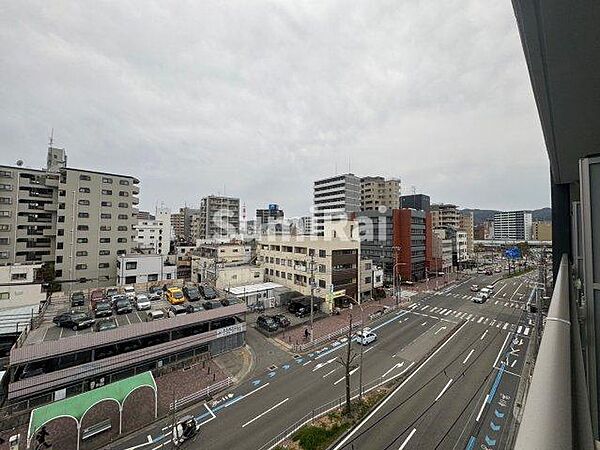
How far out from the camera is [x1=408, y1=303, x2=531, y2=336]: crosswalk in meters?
23.7

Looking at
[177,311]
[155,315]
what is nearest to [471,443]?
[177,311]

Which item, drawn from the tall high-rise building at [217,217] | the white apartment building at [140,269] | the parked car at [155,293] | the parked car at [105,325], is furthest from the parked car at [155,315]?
the tall high-rise building at [217,217]

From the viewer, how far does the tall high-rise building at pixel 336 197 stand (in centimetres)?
6212

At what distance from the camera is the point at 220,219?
242 feet

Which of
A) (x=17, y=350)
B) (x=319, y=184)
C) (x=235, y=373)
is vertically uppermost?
(x=319, y=184)

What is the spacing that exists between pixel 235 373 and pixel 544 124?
700 inches

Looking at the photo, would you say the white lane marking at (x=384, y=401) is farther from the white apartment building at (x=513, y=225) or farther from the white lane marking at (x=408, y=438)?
the white apartment building at (x=513, y=225)

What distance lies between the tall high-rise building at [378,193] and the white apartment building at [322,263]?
34.6 metres

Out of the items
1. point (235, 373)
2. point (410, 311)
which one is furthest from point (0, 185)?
point (410, 311)

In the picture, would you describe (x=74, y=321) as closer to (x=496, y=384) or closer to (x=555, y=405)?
(x=555, y=405)

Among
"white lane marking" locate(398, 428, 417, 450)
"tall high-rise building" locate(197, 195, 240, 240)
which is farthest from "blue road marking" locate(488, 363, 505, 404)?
"tall high-rise building" locate(197, 195, 240, 240)

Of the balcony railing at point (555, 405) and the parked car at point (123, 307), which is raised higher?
the balcony railing at point (555, 405)

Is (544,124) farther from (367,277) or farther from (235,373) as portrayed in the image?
(367,277)

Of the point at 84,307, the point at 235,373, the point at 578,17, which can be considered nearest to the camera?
the point at 578,17
